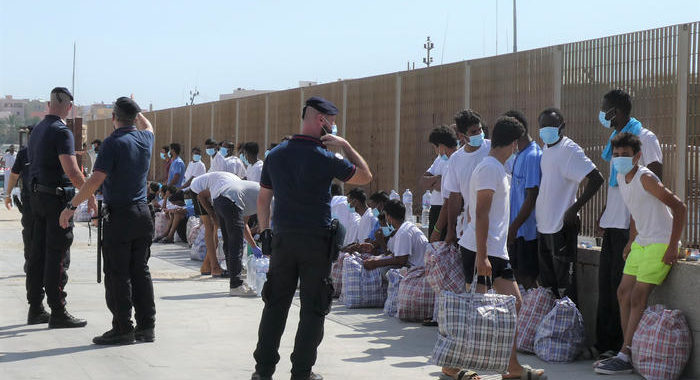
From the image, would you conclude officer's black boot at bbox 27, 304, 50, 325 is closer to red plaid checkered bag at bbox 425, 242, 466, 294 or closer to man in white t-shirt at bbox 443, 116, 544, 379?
red plaid checkered bag at bbox 425, 242, 466, 294

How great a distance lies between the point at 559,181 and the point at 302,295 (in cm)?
268

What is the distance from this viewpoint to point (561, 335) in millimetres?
8648

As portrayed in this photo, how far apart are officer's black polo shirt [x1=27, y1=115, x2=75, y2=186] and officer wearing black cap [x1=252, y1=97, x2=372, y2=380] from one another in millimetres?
3295

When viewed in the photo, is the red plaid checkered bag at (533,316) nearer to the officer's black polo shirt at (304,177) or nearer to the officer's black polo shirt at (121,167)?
the officer's black polo shirt at (304,177)

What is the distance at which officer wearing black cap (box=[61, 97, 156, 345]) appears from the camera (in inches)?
355

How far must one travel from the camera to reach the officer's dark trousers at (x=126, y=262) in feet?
29.6

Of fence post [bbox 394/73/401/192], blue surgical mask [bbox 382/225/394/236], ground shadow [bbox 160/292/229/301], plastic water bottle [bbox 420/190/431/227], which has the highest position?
fence post [bbox 394/73/401/192]

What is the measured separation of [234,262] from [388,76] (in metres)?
4.97

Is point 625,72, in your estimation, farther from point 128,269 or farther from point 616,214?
point 128,269

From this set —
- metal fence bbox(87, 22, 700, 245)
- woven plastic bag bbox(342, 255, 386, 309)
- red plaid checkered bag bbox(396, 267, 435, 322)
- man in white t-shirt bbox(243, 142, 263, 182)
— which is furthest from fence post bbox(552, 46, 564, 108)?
man in white t-shirt bbox(243, 142, 263, 182)

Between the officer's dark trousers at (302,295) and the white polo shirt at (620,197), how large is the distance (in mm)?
2653

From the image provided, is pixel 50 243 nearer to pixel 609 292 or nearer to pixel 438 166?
pixel 438 166

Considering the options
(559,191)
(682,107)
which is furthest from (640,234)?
(682,107)

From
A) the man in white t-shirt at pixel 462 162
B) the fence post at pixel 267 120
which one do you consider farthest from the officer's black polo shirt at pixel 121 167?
the fence post at pixel 267 120
